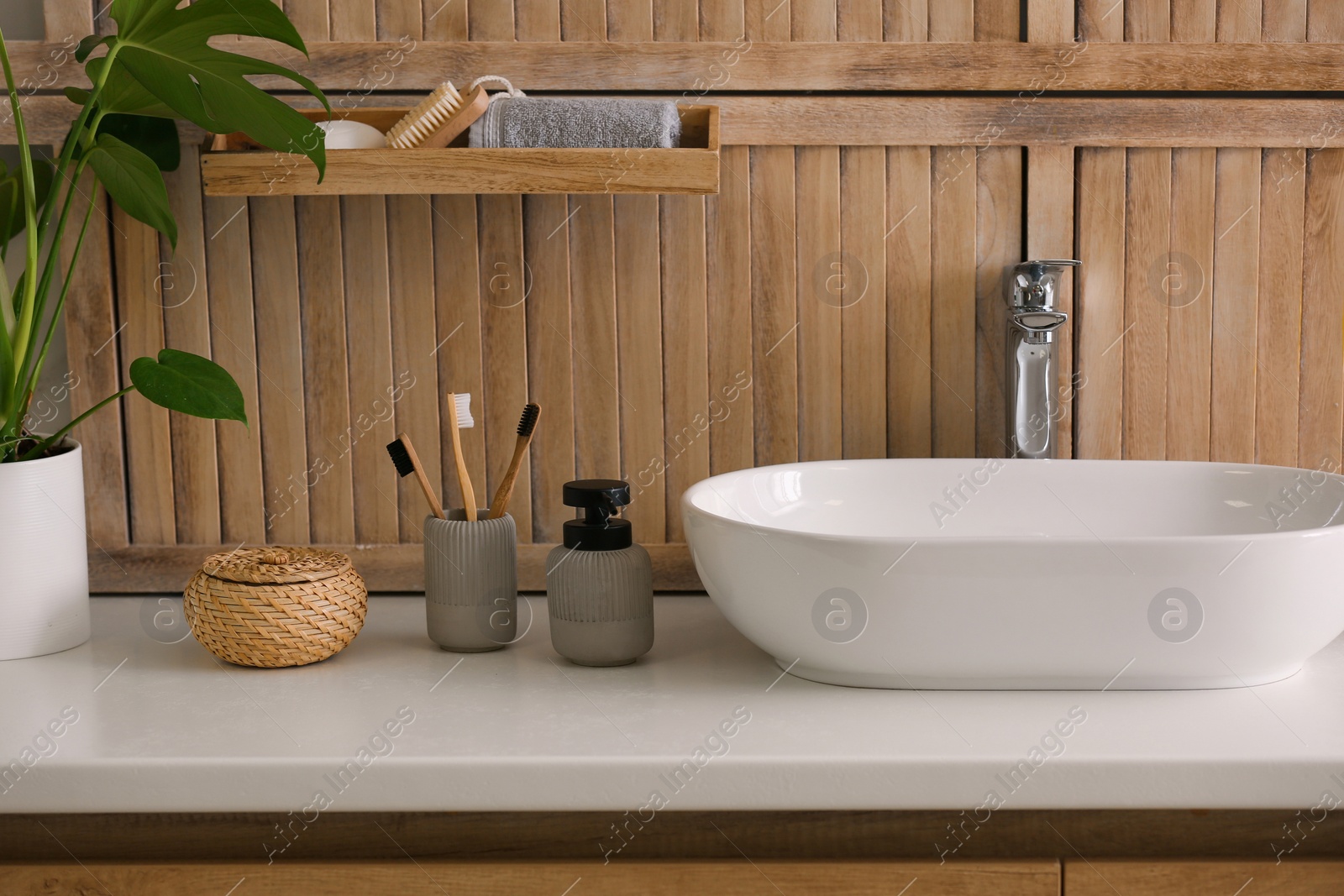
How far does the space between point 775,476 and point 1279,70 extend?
0.73m

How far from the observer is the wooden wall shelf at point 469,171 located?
1028 mm

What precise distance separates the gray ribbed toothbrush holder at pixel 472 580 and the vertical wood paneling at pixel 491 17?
560mm

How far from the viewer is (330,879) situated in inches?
30.0

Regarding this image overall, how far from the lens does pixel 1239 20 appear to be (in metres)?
1.18

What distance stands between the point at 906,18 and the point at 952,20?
52 millimetres

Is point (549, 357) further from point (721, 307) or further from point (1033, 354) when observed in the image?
point (1033, 354)

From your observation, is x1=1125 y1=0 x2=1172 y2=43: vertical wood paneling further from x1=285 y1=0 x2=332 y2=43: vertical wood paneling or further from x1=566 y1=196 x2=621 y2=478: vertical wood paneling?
x1=285 y1=0 x2=332 y2=43: vertical wood paneling

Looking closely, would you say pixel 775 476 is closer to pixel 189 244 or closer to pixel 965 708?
pixel 965 708

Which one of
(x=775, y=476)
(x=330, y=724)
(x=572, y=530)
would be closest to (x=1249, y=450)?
(x=775, y=476)

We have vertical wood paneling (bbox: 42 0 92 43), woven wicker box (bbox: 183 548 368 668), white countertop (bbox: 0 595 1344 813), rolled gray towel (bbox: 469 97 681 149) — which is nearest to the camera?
white countertop (bbox: 0 595 1344 813)

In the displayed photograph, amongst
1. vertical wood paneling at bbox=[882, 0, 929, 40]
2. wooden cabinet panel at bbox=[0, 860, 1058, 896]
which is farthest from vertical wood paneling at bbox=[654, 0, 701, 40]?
wooden cabinet panel at bbox=[0, 860, 1058, 896]

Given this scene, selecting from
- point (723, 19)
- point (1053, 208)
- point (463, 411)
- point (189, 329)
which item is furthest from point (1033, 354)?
point (189, 329)

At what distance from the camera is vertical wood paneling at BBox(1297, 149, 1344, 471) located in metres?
1.20

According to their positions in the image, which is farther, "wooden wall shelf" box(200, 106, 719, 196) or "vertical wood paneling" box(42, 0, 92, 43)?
"vertical wood paneling" box(42, 0, 92, 43)
